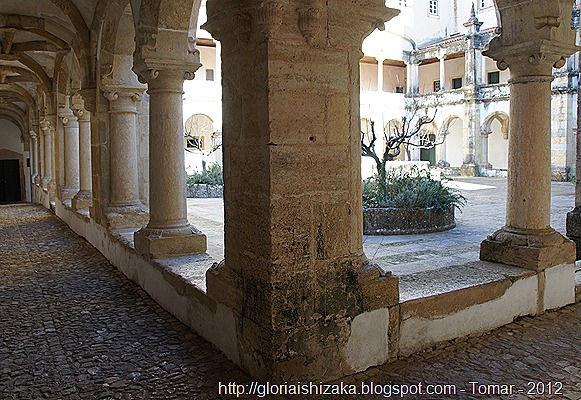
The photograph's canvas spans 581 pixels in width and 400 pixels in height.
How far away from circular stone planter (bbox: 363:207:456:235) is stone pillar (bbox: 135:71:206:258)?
9.17 ft

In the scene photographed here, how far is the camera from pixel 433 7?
31531 mm

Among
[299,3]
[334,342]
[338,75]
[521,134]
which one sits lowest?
[334,342]

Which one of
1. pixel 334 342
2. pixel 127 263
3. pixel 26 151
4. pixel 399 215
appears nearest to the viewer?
pixel 334 342

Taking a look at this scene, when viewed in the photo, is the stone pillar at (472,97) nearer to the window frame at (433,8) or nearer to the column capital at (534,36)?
the window frame at (433,8)

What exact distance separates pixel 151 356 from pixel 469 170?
21.2m

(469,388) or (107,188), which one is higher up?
(107,188)

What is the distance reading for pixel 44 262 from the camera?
6.29 metres

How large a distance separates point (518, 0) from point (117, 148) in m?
4.34

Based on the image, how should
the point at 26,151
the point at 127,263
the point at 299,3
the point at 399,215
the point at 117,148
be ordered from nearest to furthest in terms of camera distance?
the point at 299,3 < the point at 127,263 < the point at 117,148 < the point at 399,215 < the point at 26,151

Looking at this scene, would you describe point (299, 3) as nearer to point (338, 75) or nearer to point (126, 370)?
point (338, 75)

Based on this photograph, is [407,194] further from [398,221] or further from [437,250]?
[437,250]

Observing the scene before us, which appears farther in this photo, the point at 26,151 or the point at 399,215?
the point at 26,151

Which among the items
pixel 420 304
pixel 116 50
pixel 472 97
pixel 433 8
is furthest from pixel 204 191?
pixel 433 8

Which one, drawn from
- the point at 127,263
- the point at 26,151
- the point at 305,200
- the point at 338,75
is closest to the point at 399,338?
the point at 305,200
